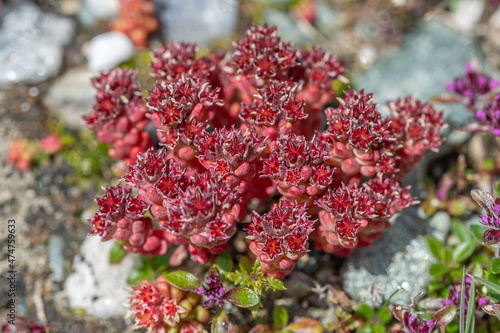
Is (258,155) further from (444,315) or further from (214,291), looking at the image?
(444,315)

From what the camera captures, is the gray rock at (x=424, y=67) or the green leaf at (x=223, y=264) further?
the gray rock at (x=424, y=67)

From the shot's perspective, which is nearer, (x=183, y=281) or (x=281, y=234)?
(x=281, y=234)

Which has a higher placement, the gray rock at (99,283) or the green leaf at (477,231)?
the green leaf at (477,231)

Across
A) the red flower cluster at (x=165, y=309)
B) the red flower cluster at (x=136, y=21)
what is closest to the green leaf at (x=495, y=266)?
the red flower cluster at (x=165, y=309)

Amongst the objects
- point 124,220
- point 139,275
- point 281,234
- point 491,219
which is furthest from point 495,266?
point 139,275

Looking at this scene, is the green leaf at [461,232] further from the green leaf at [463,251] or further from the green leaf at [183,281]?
the green leaf at [183,281]

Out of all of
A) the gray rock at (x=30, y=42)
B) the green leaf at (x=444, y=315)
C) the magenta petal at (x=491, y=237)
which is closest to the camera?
the magenta petal at (x=491, y=237)

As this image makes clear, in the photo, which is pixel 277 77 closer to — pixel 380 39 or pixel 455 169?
pixel 455 169

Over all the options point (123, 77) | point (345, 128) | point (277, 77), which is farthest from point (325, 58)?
point (123, 77)
